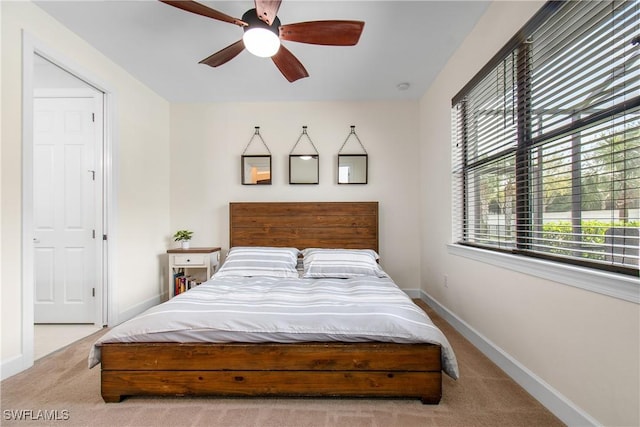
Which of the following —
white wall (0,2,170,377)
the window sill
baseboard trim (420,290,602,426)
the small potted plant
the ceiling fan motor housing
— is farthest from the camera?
the small potted plant

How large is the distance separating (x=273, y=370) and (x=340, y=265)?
1486 millimetres

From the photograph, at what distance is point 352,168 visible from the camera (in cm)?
386

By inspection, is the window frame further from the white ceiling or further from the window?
the white ceiling

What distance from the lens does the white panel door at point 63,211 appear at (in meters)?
3.07

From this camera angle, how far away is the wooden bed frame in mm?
1665

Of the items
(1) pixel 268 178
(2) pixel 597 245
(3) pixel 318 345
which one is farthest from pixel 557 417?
(1) pixel 268 178

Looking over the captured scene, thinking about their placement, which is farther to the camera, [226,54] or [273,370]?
[226,54]

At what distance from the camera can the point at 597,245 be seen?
141 centimetres

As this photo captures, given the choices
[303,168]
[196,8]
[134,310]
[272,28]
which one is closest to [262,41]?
[272,28]

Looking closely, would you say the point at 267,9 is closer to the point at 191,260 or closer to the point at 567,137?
the point at 567,137

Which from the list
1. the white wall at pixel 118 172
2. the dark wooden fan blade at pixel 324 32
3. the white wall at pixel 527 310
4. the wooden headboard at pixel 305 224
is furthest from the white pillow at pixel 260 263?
the dark wooden fan blade at pixel 324 32

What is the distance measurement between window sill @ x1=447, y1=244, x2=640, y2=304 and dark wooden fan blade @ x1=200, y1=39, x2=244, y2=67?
2.46m

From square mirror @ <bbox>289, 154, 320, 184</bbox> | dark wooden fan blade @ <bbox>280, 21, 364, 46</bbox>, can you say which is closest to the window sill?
dark wooden fan blade @ <bbox>280, 21, 364, 46</bbox>

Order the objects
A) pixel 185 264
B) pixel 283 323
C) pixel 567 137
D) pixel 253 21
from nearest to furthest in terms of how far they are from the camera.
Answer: pixel 567 137, pixel 283 323, pixel 253 21, pixel 185 264
